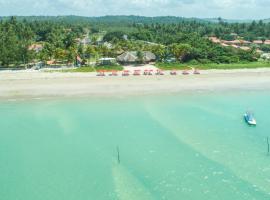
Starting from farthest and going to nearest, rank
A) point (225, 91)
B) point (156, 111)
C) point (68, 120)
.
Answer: point (225, 91) < point (156, 111) < point (68, 120)

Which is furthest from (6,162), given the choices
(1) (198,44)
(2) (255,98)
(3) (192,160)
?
(1) (198,44)

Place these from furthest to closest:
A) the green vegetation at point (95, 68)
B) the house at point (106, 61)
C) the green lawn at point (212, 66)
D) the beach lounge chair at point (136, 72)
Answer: the house at point (106, 61), the green lawn at point (212, 66), the green vegetation at point (95, 68), the beach lounge chair at point (136, 72)

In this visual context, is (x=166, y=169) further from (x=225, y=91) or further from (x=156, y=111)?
(x=225, y=91)

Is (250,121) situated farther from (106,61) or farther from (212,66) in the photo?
(106,61)

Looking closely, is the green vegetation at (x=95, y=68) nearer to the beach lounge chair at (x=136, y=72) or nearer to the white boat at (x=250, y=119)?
the beach lounge chair at (x=136, y=72)

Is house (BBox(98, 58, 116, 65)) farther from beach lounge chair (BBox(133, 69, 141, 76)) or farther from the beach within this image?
beach lounge chair (BBox(133, 69, 141, 76))

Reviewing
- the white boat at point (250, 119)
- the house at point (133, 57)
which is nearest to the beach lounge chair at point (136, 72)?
the house at point (133, 57)

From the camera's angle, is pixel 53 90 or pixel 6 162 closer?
pixel 6 162

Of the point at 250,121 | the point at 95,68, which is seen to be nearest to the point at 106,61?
the point at 95,68
